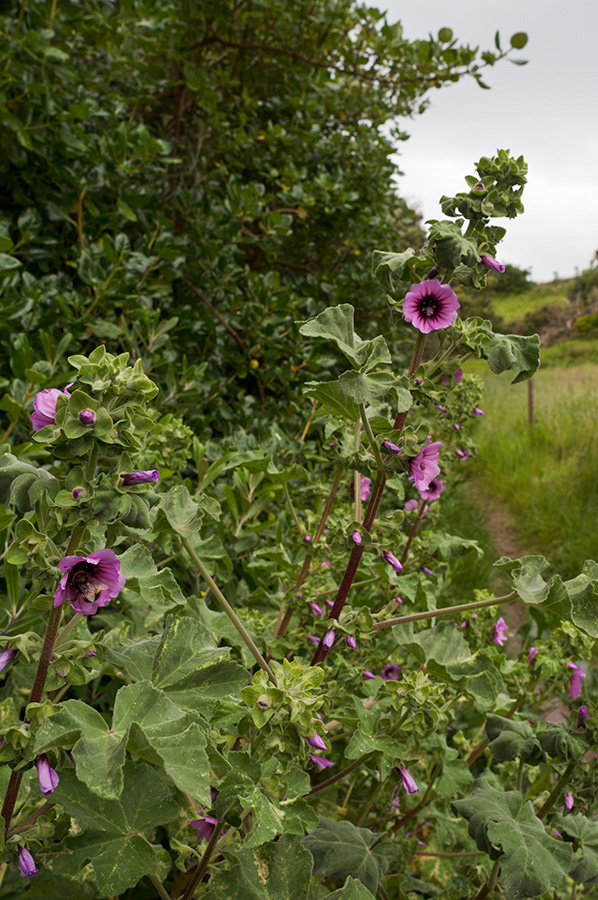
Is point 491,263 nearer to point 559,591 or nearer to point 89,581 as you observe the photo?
point 559,591

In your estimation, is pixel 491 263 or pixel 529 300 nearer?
pixel 491 263

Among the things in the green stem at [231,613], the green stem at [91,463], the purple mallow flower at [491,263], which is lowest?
the green stem at [231,613]

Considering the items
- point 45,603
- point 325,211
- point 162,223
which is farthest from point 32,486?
point 325,211

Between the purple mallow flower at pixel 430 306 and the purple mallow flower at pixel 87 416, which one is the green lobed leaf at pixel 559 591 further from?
the purple mallow flower at pixel 87 416

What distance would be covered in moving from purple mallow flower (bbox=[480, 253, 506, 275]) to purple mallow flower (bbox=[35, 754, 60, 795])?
828 mm

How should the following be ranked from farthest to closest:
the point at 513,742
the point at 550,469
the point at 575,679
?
the point at 550,469
the point at 575,679
the point at 513,742

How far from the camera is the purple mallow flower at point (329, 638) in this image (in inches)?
33.1

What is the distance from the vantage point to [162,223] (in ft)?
6.80

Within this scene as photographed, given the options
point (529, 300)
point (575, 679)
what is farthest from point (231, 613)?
point (529, 300)

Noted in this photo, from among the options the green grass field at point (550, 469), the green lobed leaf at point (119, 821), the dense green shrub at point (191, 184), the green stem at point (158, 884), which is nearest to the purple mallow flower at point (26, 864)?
the green lobed leaf at point (119, 821)

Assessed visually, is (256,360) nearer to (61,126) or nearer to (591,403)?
(61,126)

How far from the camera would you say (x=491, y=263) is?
85 centimetres

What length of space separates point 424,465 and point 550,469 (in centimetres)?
621

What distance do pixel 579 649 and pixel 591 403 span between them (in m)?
8.21
